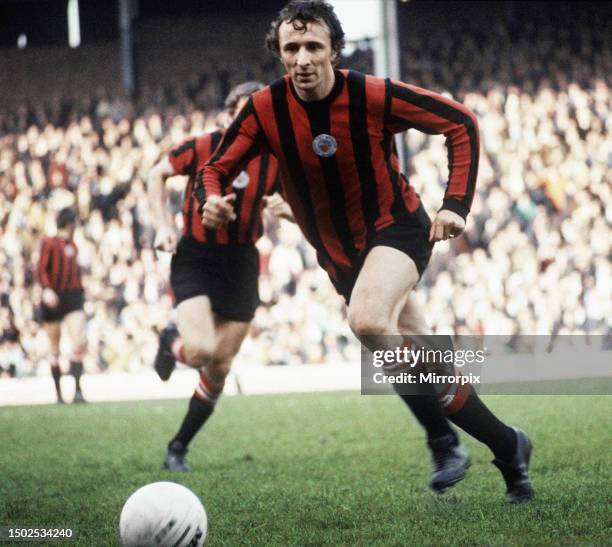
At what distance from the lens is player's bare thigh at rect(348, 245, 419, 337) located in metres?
4.19

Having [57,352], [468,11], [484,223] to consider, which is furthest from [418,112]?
[468,11]

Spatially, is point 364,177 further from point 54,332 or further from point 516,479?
point 54,332

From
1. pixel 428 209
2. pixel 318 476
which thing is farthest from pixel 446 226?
pixel 428 209

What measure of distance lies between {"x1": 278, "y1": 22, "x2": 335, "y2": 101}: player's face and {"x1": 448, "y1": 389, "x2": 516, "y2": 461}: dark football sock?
1.46 metres

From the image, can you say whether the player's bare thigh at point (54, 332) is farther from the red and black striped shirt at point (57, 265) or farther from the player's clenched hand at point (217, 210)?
the player's clenched hand at point (217, 210)

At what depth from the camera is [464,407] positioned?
434 centimetres

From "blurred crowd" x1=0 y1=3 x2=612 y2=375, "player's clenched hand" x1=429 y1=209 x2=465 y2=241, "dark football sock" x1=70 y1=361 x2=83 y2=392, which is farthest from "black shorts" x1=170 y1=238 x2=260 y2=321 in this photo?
"blurred crowd" x1=0 y1=3 x2=612 y2=375

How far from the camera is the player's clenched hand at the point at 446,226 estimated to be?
4160 millimetres

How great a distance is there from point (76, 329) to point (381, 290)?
8070mm

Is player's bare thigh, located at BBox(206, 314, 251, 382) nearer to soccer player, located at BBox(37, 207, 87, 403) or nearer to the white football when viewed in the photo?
the white football

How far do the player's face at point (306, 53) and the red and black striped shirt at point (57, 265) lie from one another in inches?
308

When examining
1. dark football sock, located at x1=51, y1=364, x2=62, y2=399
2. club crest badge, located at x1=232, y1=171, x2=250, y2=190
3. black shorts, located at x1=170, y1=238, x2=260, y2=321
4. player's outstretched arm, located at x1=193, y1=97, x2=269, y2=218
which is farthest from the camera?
dark football sock, located at x1=51, y1=364, x2=62, y2=399

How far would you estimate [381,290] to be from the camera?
13.9 feet

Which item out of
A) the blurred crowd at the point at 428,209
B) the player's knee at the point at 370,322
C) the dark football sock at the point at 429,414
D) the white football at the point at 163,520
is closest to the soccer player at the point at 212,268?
the dark football sock at the point at 429,414
